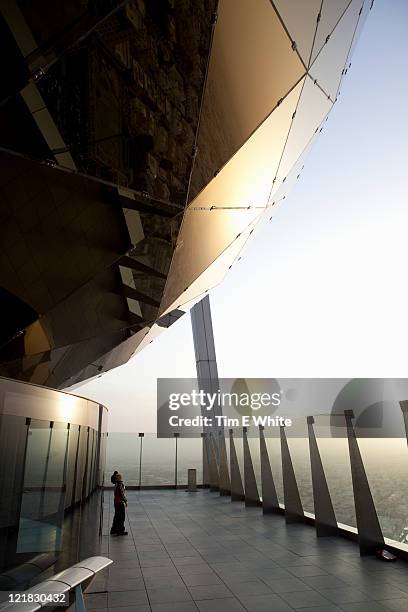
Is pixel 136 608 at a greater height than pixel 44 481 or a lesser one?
lesser

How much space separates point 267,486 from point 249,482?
2.29m

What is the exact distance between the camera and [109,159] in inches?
194

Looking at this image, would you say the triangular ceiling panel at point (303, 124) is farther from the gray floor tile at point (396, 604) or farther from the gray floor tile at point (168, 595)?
the gray floor tile at point (168, 595)

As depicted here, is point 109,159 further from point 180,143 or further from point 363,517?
point 363,517

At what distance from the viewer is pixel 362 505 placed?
934 centimetres

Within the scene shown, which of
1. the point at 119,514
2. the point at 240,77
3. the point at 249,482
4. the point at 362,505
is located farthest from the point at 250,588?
the point at 249,482

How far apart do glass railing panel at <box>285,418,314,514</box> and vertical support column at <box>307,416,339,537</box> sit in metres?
0.35

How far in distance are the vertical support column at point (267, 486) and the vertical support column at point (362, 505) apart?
17.9ft

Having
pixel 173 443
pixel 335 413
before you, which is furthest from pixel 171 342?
pixel 335 413

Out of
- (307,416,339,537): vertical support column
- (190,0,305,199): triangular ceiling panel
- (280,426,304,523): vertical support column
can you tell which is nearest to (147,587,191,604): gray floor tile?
(307,416,339,537): vertical support column

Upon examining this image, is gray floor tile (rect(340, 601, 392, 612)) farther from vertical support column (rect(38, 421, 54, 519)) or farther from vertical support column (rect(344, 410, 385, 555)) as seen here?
vertical support column (rect(38, 421, 54, 519))

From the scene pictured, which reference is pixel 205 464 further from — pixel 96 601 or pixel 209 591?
pixel 96 601

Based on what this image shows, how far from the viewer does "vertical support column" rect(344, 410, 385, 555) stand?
8.91 meters

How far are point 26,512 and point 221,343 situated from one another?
26.1 meters
